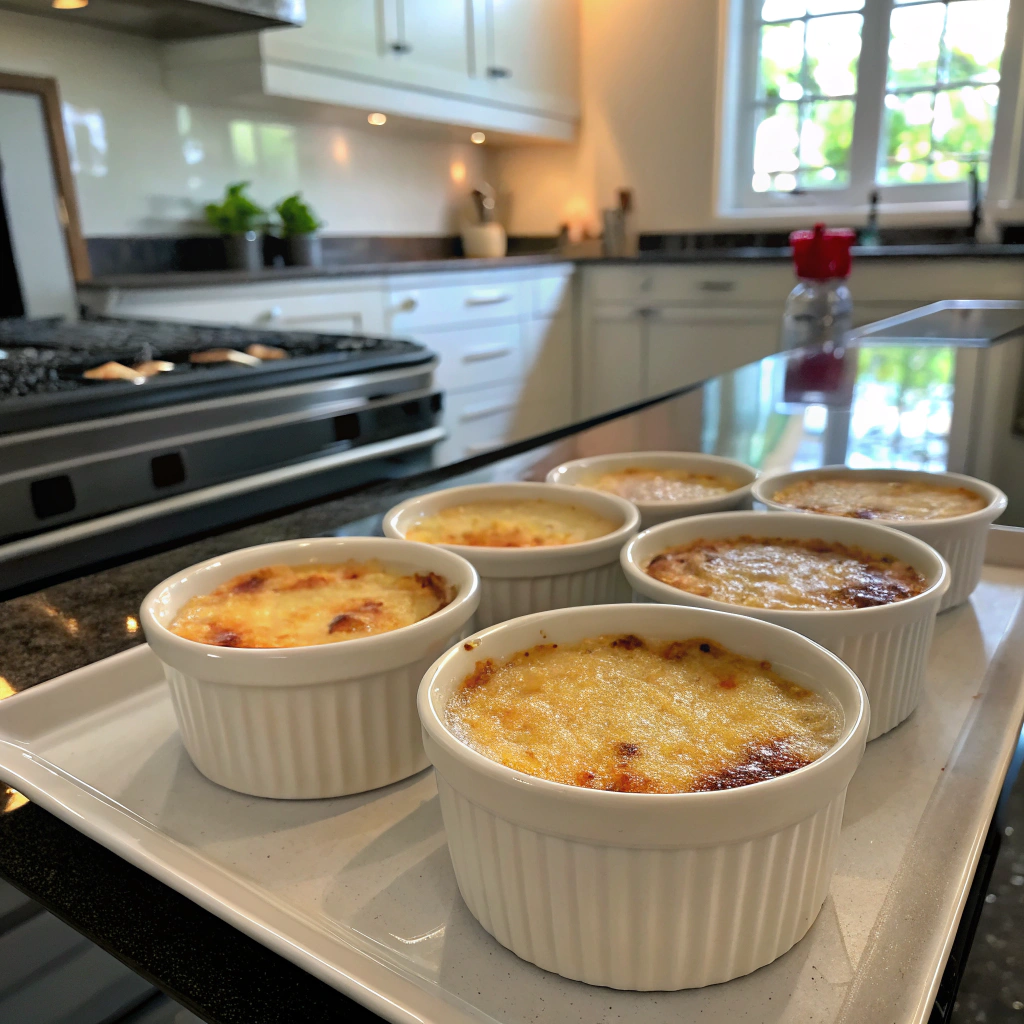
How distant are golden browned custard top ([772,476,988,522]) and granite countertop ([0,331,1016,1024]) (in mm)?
118

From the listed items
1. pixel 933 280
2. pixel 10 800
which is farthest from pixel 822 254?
pixel 10 800

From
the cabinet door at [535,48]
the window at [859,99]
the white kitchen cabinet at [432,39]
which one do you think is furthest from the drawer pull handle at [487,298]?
the window at [859,99]

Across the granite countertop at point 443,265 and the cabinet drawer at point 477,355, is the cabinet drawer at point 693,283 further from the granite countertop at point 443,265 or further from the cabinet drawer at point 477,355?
the cabinet drawer at point 477,355

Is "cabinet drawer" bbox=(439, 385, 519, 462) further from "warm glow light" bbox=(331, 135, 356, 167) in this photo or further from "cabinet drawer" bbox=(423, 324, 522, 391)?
"warm glow light" bbox=(331, 135, 356, 167)

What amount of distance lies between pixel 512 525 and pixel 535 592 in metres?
0.12

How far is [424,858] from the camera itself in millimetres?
454

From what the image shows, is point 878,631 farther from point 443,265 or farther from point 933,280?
point 933,280

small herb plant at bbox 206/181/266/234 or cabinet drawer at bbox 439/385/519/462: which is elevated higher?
small herb plant at bbox 206/181/266/234

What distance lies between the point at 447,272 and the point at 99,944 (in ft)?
10.2

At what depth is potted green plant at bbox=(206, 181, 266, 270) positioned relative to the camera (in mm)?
2951

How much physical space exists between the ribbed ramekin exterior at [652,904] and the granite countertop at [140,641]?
83 mm

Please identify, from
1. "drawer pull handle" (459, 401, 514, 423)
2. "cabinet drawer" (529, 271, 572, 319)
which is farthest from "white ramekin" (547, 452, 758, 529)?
"cabinet drawer" (529, 271, 572, 319)

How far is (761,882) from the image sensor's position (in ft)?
1.22

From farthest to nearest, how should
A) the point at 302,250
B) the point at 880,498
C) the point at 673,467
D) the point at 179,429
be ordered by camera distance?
the point at 302,250, the point at 179,429, the point at 673,467, the point at 880,498
